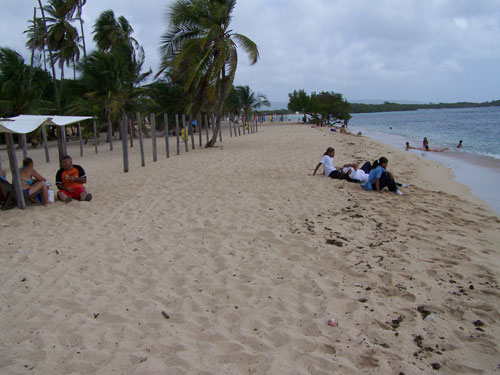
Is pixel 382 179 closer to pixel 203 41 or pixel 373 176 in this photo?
pixel 373 176

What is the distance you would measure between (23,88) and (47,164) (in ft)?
23.2

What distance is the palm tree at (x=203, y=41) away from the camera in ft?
44.6

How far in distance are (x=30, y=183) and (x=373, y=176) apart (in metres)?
6.57

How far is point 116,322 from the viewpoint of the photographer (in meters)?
2.91

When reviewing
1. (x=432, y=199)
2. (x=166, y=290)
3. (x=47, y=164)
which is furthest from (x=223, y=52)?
(x=166, y=290)

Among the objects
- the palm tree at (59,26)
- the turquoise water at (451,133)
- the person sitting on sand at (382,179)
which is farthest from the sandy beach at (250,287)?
the palm tree at (59,26)

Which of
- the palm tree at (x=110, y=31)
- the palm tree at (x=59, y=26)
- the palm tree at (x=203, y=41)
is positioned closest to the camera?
the palm tree at (x=203, y=41)

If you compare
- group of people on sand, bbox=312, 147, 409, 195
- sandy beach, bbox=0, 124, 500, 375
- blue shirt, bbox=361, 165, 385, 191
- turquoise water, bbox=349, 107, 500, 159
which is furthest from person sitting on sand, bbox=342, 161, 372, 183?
turquoise water, bbox=349, 107, 500, 159

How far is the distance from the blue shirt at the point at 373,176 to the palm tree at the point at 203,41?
8297 mm

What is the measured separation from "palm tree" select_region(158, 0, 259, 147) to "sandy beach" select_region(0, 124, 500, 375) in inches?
348

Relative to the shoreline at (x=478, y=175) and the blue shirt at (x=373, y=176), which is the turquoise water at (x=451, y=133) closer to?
the shoreline at (x=478, y=175)

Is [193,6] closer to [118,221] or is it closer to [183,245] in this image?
[118,221]

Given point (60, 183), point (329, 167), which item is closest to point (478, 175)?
point (329, 167)

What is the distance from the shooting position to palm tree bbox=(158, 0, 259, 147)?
1359cm
